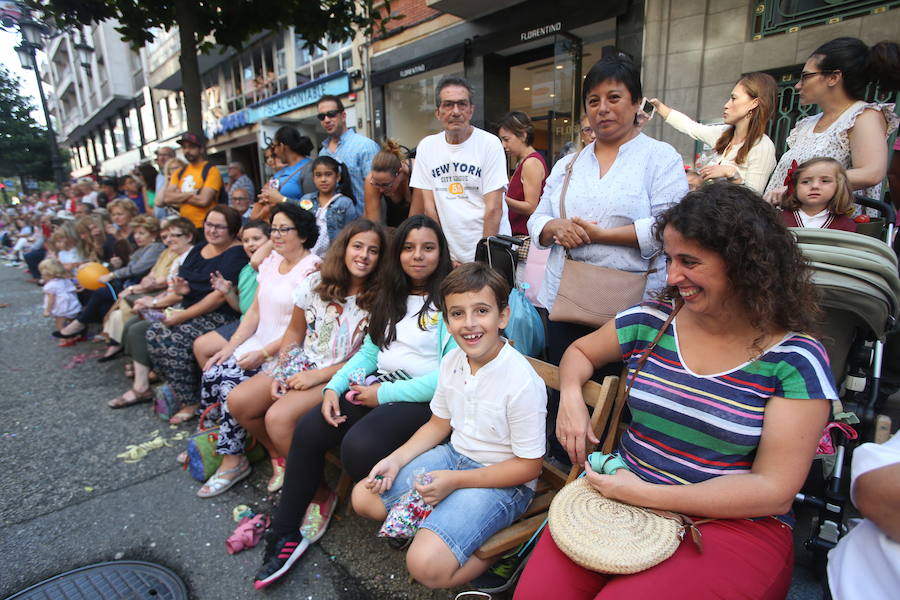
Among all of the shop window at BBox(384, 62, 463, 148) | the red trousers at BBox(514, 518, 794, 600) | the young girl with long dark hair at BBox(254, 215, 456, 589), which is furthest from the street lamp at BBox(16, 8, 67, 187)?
the red trousers at BBox(514, 518, 794, 600)

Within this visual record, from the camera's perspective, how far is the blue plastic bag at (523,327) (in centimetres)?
238

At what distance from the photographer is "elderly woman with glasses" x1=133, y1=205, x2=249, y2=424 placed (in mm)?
3928

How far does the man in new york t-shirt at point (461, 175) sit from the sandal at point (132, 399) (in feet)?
10.6

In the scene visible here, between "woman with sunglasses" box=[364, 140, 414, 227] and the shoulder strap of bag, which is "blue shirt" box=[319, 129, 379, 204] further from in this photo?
the shoulder strap of bag

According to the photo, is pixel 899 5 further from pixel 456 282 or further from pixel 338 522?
pixel 338 522

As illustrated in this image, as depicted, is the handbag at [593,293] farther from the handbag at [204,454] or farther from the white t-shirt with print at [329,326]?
the handbag at [204,454]

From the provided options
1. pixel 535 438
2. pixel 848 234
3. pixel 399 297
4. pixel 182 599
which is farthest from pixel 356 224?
pixel 848 234

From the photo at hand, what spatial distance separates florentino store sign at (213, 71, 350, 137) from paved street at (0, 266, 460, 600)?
10260 millimetres

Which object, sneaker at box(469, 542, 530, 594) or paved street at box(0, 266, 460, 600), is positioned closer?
sneaker at box(469, 542, 530, 594)

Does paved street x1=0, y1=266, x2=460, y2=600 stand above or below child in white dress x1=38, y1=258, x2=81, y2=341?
below

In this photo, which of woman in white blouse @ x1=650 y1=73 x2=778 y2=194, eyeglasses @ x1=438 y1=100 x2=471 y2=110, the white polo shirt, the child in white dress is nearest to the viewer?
the white polo shirt

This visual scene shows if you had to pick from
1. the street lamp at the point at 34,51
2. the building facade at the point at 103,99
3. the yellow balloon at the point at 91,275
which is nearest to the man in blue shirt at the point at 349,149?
the yellow balloon at the point at 91,275

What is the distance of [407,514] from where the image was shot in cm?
192

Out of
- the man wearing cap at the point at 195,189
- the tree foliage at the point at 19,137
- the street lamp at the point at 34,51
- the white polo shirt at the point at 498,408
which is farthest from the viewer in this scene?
the tree foliage at the point at 19,137
